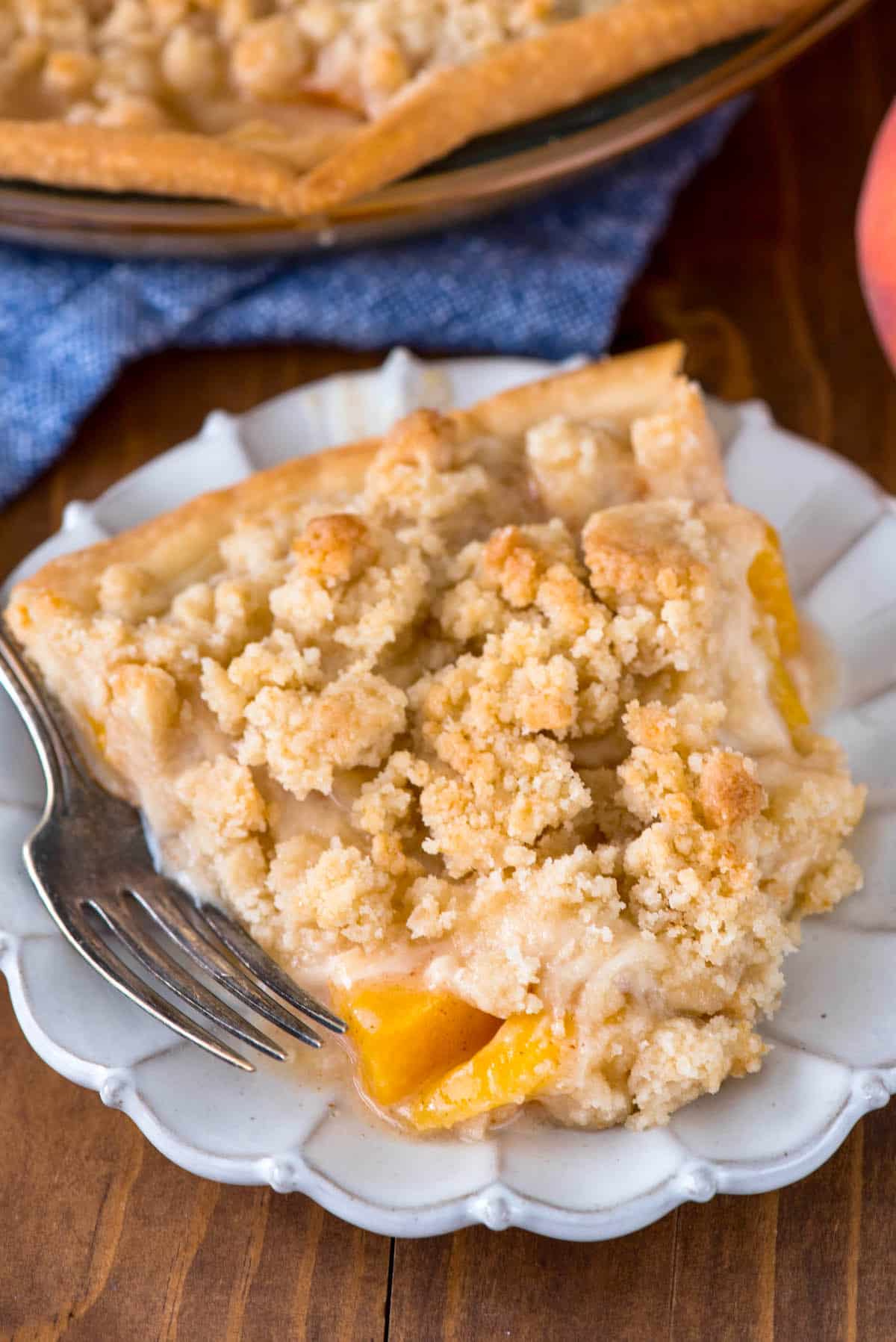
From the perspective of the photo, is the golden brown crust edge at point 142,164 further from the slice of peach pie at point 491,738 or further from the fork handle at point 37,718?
the fork handle at point 37,718

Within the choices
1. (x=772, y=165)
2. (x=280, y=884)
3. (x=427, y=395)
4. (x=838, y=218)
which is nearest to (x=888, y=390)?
(x=838, y=218)

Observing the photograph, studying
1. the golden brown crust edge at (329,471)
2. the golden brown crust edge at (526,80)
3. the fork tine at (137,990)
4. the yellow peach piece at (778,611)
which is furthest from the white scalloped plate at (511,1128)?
the golden brown crust edge at (526,80)

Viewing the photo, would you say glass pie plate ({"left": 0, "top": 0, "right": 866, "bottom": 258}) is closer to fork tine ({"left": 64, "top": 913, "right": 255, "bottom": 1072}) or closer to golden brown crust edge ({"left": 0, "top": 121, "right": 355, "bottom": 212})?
golden brown crust edge ({"left": 0, "top": 121, "right": 355, "bottom": 212})

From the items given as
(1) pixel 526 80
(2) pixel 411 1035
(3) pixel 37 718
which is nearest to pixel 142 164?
(1) pixel 526 80

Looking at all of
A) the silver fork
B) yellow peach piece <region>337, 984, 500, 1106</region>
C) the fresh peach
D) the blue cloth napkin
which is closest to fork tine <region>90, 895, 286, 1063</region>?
the silver fork

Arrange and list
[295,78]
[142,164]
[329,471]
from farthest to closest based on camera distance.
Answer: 1. [295,78]
2. [142,164]
3. [329,471]

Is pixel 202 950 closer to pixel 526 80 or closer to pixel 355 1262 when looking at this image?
pixel 355 1262
